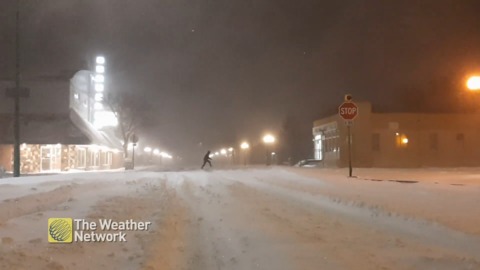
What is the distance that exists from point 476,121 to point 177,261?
54380 mm

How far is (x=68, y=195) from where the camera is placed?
15773 mm

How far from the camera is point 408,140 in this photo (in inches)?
2196

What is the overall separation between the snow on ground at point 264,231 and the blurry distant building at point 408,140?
38.1 metres

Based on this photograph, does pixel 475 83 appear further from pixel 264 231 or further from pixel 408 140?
pixel 408 140

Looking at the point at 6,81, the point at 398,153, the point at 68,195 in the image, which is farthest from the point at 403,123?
the point at 68,195

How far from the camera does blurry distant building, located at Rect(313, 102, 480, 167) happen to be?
54.0m

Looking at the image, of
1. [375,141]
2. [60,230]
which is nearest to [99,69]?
[375,141]

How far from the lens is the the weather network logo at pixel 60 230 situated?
28.4ft

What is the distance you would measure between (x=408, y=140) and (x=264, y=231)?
1892 inches

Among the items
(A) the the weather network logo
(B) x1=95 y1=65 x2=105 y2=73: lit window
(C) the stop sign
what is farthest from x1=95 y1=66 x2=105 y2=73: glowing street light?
(A) the the weather network logo

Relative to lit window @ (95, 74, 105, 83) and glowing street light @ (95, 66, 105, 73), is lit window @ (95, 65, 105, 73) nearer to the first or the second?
glowing street light @ (95, 66, 105, 73)

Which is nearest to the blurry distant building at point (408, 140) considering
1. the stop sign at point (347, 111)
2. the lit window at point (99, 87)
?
the lit window at point (99, 87)

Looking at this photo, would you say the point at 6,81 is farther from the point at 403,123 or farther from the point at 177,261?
the point at 177,261

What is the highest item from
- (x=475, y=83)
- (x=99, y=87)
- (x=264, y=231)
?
(x=99, y=87)
